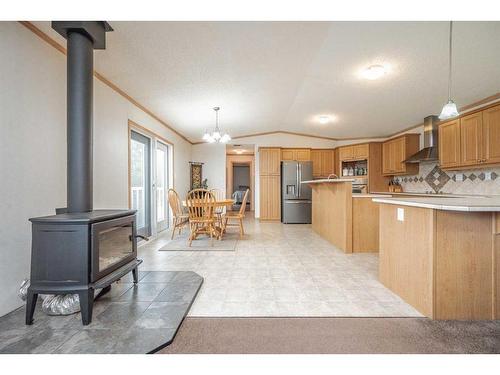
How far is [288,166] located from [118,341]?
5.70 metres

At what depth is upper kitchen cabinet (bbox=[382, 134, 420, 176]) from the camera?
5.32 metres

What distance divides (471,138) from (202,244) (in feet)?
14.7

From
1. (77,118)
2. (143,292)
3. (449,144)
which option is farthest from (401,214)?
(449,144)

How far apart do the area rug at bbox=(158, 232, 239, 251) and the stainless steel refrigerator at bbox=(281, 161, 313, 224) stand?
224 cm

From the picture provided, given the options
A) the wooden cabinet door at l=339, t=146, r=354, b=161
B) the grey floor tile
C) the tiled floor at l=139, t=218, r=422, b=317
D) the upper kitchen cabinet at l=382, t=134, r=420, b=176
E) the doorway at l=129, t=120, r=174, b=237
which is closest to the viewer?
the tiled floor at l=139, t=218, r=422, b=317

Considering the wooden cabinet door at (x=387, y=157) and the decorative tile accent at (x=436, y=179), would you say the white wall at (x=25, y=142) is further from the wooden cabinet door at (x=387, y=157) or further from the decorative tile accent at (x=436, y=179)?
the wooden cabinet door at (x=387, y=157)

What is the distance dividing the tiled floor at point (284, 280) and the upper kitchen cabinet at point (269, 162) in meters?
3.13

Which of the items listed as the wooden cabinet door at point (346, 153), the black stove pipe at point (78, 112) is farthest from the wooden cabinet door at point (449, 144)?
the black stove pipe at point (78, 112)

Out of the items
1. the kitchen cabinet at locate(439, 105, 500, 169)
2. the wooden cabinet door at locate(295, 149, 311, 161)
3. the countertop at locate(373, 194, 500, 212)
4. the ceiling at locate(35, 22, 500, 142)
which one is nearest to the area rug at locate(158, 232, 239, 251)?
the ceiling at locate(35, 22, 500, 142)

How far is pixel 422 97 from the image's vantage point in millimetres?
3934

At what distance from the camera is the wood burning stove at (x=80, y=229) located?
165 centimetres

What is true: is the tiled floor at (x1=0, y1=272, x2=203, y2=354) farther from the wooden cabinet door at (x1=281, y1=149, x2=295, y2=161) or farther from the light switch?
the wooden cabinet door at (x1=281, y1=149, x2=295, y2=161)

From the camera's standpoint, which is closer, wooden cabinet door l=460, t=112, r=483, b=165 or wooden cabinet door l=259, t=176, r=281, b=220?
wooden cabinet door l=460, t=112, r=483, b=165

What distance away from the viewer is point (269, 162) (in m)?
7.04
